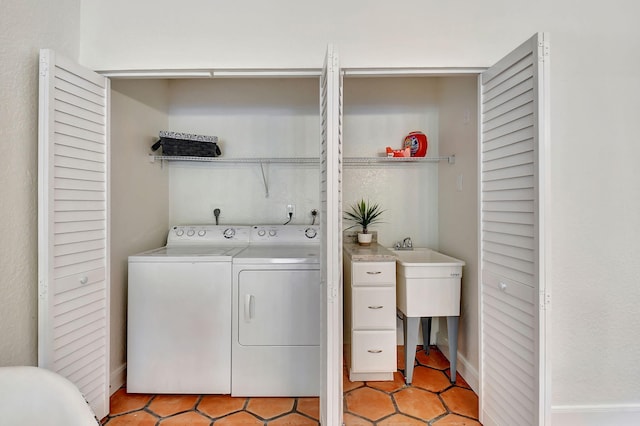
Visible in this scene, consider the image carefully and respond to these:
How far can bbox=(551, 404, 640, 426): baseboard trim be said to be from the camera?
164 centimetres

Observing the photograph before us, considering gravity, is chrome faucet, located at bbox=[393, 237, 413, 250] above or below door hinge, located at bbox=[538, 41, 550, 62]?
below

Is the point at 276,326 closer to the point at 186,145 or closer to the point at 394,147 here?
the point at 186,145

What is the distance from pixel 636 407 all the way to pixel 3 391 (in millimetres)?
2868

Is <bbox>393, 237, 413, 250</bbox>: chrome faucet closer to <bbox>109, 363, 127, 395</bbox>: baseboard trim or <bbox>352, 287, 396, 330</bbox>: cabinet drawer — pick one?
<bbox>352, 287, 396, 330</bbox>: cabinet drawer

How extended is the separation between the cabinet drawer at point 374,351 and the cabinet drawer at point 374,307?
5 centimetres

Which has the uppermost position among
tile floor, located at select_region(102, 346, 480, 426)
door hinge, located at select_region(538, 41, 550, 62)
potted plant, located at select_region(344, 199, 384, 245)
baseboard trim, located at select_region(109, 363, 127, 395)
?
door hinge, located at select_region(538, 41, 550, 62)

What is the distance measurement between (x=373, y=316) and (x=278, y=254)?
2.54 feet

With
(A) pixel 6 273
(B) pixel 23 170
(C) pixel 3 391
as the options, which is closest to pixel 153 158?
(B) pixel 23 170

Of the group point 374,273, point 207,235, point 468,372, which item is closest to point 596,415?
point 468,372

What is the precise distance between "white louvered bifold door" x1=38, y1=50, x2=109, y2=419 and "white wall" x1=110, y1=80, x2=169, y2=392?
1.01ft

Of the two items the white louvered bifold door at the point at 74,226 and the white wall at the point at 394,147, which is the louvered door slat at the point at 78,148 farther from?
the white wall at the point at 394,147

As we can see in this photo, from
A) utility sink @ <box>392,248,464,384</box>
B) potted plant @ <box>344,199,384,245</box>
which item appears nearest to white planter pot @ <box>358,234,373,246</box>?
potted plant @ <box>344,199,384,245</box>

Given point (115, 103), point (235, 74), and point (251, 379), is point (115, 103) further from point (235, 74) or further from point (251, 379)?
point (251, 379)

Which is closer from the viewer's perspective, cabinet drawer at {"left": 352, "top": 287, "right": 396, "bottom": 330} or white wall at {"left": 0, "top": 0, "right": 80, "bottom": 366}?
white wall at {"left": 0, "top": 0, "right": 80, "bottom": 366}
